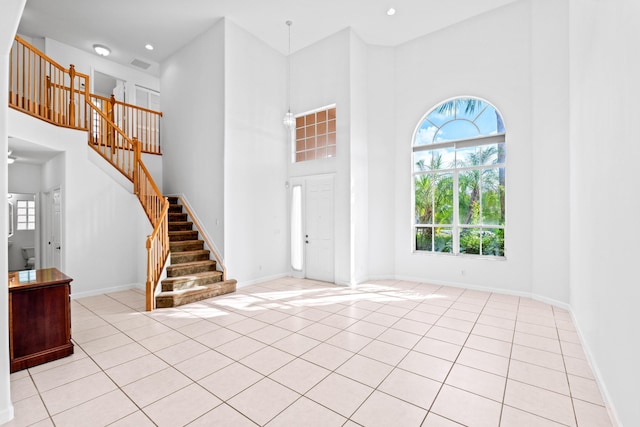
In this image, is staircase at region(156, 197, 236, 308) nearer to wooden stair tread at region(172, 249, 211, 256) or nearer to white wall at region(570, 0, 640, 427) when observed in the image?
wooden stair tread at region(172, 249, 211, 256)

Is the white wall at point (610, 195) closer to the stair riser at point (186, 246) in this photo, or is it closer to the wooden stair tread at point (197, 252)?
the wooden stair tread at point (197, 252)

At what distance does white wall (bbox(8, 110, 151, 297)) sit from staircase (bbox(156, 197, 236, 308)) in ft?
2.16

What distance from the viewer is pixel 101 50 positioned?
7.01 metres

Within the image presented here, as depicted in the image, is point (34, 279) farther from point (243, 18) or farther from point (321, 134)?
point (243, 18)

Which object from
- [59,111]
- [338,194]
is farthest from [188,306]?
[59,111]

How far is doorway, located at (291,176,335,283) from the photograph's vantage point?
6.31m

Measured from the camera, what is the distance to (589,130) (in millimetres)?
2980

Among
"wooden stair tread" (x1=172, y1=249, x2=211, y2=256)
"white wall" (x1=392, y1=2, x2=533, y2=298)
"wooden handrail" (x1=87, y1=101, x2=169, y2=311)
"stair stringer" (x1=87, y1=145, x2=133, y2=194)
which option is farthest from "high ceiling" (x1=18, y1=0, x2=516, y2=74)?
"wooden stair tread" (x1=172, y1=249, x2=211, y2=256)

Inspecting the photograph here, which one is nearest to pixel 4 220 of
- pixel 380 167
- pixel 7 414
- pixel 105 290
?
pixel 7 414

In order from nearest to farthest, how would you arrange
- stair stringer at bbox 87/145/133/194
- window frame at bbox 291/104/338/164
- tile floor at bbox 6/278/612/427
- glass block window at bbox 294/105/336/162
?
tile floor at bbox 6/278/612/427, stair stringer at bbox 87/145/133/194, window frame at bbox 291/104/338/164, glass block window at bbox 294/105/336/162

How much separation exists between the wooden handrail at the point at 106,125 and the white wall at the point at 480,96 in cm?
470

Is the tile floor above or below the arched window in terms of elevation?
below

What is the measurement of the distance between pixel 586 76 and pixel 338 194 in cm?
402

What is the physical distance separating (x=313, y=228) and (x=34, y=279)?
4573 mm
